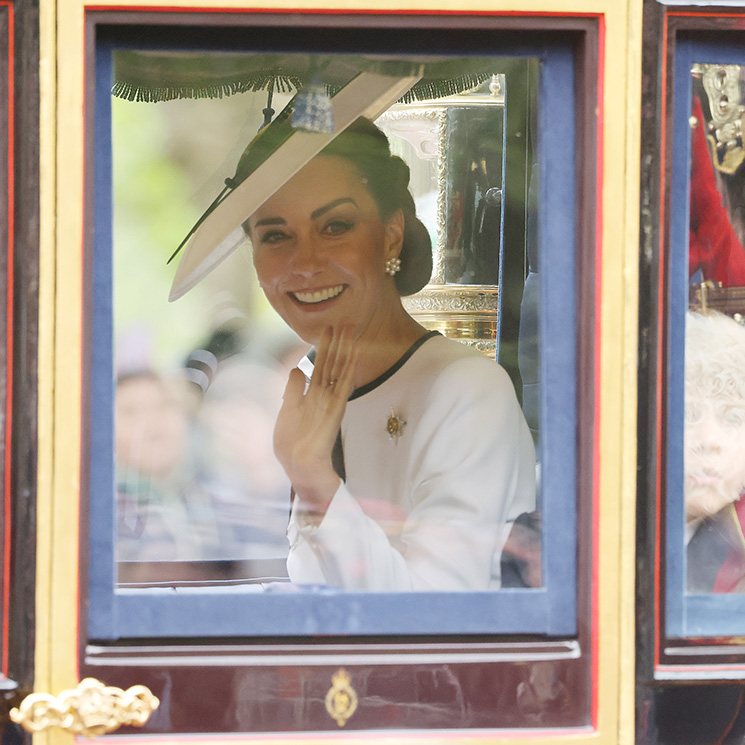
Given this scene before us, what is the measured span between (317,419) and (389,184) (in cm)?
45

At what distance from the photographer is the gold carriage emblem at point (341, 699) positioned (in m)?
1.17

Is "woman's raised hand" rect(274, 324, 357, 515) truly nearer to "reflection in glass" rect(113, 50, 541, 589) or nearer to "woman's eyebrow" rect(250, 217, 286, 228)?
"reflection in glass" rect(113, 50, 541, 589)

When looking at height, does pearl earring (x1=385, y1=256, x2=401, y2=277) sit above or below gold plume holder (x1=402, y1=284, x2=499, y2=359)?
above

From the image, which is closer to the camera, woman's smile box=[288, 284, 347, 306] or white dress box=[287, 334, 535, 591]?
white dress box=[287, 334, 535, 591]

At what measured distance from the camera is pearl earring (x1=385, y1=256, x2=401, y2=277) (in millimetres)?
1664

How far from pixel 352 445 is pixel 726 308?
2.05 feet

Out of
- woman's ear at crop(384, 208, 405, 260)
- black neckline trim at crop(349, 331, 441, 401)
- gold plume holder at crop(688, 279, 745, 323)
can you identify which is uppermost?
woman's ear at crop(384, 208, 405, 260)

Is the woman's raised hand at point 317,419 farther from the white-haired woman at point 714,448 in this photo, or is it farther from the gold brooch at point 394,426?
the white-haired woman at point 714,448

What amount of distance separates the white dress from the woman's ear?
7.1 inches

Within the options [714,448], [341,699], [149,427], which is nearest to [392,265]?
[149,427]

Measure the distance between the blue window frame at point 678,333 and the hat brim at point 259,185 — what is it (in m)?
0.42

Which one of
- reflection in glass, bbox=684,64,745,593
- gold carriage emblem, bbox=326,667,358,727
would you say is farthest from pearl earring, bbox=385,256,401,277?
gold carriage emblem, bbox=326,667,358,727

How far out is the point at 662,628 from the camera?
1207mm

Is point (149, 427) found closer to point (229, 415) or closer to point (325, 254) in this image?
point (229, 415)
